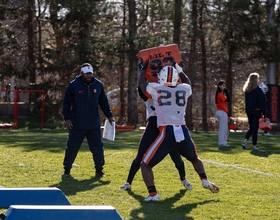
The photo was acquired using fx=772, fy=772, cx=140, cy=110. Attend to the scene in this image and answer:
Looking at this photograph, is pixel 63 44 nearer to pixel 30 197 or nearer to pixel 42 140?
pixel 42 140

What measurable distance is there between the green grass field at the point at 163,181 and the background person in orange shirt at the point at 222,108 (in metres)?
0.33

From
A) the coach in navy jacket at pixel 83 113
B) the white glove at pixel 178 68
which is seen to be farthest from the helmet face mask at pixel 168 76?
the coach in navy jacket at pixel 83 113

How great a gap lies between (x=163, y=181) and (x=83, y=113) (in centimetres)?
172

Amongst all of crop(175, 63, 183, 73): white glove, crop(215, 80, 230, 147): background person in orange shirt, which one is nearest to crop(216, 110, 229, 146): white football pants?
crop(215, 80, 230, 147): background person in orange shirt

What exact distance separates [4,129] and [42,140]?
19.9ft

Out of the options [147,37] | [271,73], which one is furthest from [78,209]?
[271,73]

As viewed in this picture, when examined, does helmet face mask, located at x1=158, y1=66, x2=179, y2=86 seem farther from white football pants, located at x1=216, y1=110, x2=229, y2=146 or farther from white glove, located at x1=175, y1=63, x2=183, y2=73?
white football pants, located at x1=216, y1=110, x2=229, y2=146

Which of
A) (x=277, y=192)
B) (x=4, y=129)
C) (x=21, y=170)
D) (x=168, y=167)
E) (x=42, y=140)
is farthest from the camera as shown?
(x=4, y=129)

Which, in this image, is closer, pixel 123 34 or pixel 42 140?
pixel 42 140

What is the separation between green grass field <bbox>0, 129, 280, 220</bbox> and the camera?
31.5 ft

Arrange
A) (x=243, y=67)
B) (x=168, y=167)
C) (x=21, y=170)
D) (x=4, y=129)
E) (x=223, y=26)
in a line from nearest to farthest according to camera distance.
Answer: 1. (x=21, y=170)
2. (x=168, y=167)
3. (x=4, y=129)
4. (x=223, y=26)
5. (x=243, y=67)

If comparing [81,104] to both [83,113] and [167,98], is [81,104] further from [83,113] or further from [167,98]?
[167,98]

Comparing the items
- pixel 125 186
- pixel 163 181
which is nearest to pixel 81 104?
pixel 163 181

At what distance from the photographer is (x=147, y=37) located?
3212cm
